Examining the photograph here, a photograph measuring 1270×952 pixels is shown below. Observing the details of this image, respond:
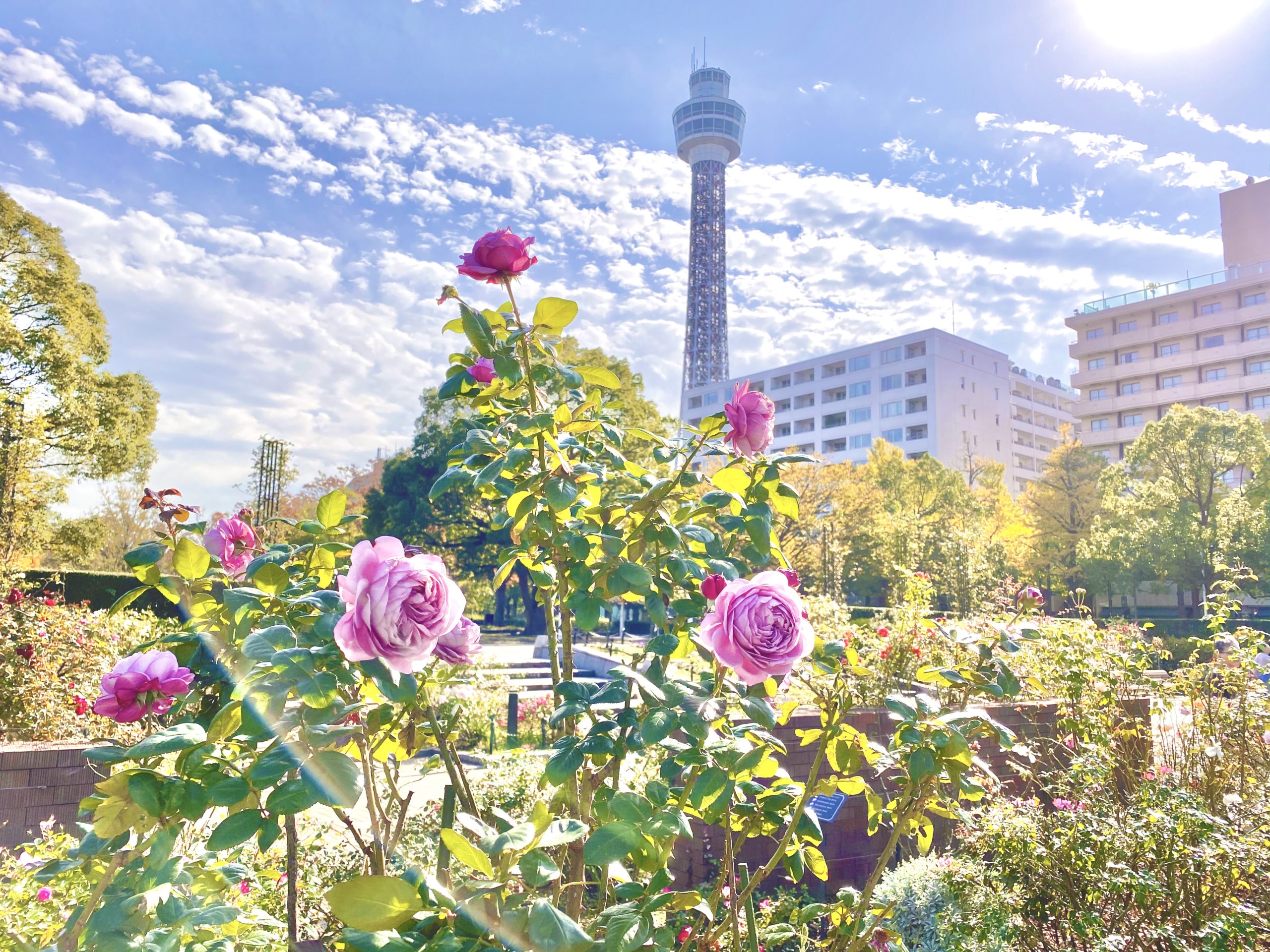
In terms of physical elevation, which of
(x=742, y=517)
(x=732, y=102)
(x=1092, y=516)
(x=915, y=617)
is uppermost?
(x=732, y=102)

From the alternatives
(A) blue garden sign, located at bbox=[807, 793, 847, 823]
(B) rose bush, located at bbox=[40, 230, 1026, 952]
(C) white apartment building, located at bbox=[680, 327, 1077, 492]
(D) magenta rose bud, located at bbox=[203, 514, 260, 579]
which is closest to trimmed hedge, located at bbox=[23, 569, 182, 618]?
(A) blue garden sign, located at bbox=[807, 793, 847, 823]

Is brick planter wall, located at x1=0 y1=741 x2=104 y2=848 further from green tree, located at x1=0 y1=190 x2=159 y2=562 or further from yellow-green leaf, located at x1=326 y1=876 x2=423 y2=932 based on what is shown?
green tree, located at x1=0 y1=190 x2=159 y2=562

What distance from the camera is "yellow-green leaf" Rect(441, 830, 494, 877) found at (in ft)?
3.69

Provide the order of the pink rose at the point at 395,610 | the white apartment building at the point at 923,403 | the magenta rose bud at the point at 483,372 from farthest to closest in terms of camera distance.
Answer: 1. the white apartment building at the point at 923,403
2. the magenta rose bud at the point at 483,372
3. the pink rose at the point at 395,610

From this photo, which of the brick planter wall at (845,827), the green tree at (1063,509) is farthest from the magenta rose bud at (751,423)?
the green tree at (1063,509)

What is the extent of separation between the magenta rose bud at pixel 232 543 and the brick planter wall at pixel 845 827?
10.0 ft

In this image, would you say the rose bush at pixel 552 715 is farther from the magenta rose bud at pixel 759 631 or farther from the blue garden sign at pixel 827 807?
the blue garden sign at pixel 827 807

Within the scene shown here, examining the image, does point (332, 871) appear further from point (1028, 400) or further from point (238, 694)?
point (1028, 400)

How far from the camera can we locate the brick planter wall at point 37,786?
441cm

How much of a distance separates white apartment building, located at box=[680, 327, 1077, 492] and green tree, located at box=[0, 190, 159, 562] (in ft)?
128

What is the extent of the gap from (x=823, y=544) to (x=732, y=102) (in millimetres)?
85979

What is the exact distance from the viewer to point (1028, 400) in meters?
69.1

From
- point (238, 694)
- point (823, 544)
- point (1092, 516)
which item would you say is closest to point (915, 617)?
point (238, 694)

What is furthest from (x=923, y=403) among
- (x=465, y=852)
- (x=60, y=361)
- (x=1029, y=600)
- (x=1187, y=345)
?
(x=465, y=852)
